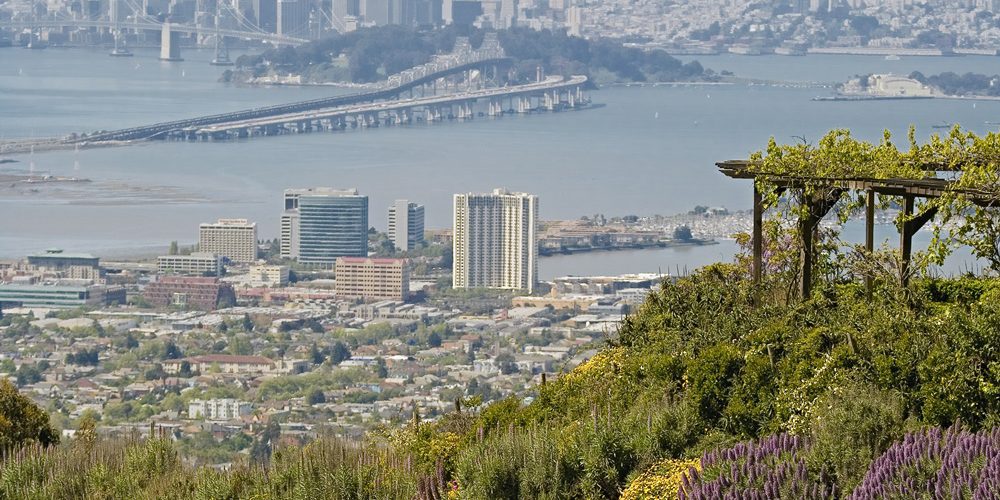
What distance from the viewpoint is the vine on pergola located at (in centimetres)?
475

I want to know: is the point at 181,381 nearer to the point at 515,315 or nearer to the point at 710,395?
the point at 515,315

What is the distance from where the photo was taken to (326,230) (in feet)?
112

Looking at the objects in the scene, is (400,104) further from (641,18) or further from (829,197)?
(829,197)

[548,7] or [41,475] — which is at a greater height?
[548,7]

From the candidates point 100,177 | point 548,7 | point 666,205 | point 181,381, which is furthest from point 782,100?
point 181,381

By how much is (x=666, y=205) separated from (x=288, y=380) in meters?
16.2

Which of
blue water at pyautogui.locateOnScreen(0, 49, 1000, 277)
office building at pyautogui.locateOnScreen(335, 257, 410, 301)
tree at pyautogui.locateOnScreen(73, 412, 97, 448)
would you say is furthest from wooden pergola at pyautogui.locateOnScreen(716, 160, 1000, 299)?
office building at pyautogui.locateOnScreen(335, 257, 410, 301)

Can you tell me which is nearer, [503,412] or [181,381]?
[503,412]

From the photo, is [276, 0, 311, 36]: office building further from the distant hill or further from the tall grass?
→ the tall grass

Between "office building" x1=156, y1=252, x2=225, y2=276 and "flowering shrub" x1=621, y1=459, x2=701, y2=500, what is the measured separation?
2736cm

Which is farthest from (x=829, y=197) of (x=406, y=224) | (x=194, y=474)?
(x=406, y=224)

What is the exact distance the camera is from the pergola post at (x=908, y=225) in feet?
15.9

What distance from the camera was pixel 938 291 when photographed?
4910mm

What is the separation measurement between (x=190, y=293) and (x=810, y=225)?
2472 cm
